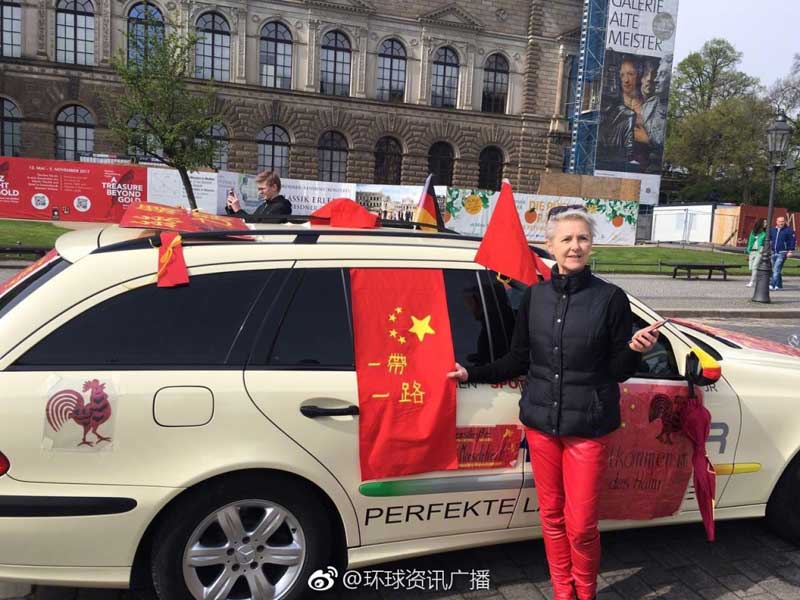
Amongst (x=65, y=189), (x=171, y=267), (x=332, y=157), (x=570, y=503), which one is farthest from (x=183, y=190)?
(x=570, y=503)

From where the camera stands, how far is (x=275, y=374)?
279 cm

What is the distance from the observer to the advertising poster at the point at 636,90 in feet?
141

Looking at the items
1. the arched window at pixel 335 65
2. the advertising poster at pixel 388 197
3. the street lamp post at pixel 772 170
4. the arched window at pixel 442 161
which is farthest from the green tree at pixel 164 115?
the arched window at pixel 442 161

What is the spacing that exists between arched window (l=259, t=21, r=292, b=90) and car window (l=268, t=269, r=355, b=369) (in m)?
39.8

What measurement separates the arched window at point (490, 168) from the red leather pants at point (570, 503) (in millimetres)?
42339

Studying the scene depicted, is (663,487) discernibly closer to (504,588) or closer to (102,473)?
(504,588)

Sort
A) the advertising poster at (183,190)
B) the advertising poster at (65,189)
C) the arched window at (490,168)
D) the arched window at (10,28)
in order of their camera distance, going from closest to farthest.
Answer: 1. the advertising poster at (65,189)
2. the advertising poster at (183,190)
3. the arched window at (10,28)
4. the arched window at (490,168)

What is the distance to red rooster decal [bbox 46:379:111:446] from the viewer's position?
8.27ft

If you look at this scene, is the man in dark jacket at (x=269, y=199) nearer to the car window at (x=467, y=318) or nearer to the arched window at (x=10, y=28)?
the car window at (x=467, y=318)

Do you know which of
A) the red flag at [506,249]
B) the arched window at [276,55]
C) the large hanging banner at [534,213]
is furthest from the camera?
the arched window at [276,55]

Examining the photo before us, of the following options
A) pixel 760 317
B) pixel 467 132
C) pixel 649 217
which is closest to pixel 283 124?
pixel 467 132

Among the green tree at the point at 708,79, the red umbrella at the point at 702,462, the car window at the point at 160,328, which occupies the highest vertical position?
the green tree at the point at 708,79

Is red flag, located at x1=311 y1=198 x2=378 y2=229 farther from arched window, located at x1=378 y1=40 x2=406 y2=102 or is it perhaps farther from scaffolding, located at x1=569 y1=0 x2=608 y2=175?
scaffolding, located at x1=569 y1=0 x2=608 y2=175

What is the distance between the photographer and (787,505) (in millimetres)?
3648
